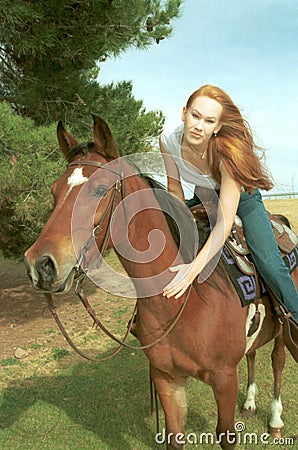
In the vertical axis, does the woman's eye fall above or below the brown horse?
above

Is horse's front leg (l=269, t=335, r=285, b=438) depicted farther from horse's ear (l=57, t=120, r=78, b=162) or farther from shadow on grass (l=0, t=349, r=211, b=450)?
horse's ear (l=57, t=120, r=78, b=162)

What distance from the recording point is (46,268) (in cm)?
191

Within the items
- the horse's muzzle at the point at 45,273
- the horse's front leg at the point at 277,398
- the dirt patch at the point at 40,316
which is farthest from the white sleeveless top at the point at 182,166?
the dirt patch at the point at 40,316

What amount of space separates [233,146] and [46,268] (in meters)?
1.23

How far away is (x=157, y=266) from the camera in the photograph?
2361mm

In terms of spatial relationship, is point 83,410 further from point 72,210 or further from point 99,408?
point 72,210

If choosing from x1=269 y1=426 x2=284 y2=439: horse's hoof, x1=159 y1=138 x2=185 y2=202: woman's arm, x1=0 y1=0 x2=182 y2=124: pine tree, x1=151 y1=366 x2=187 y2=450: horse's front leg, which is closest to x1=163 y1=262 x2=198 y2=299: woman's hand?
x1=159 y1=138 x2=185 y2=202: woman's arm

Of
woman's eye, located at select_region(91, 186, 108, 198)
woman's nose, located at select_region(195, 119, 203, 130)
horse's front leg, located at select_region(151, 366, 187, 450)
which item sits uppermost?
woman's nose, located at select_region(195, 119, 203, 130)

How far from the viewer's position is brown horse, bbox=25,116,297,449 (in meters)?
1.99

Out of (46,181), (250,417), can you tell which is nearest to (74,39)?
(46,181)

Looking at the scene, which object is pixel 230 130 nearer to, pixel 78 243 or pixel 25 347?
pixel 78 243

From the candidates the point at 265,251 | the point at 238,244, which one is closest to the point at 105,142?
the point at 238,244

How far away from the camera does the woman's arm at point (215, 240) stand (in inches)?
86.9

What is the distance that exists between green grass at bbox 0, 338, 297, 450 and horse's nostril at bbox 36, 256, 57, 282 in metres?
2.31
